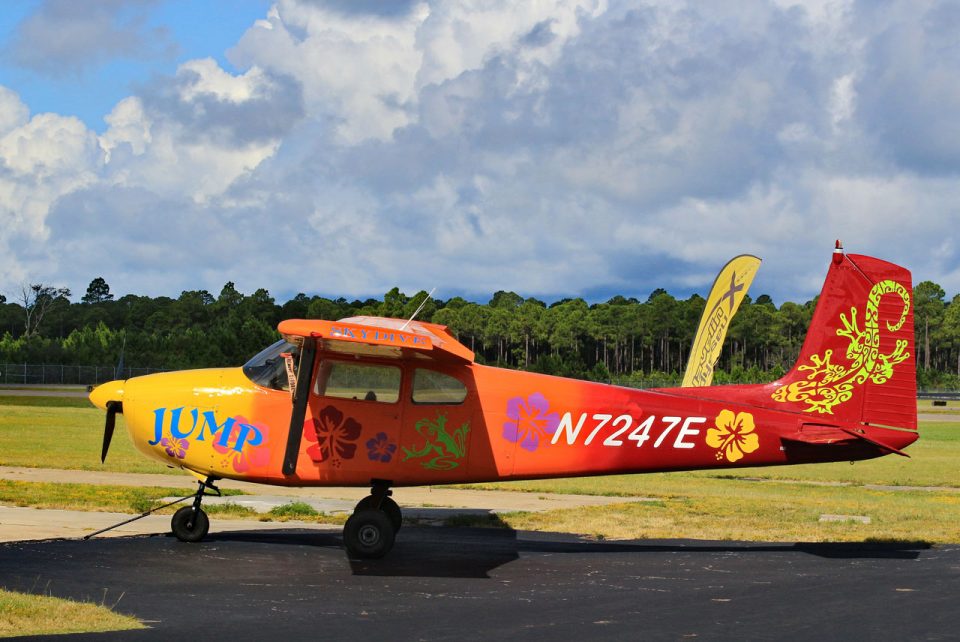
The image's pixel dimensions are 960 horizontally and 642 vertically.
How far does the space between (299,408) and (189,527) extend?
8.55 ft

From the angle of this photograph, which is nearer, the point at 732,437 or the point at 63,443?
the point at 732,437

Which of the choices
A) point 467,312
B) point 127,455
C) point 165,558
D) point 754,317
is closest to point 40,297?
point 467,312

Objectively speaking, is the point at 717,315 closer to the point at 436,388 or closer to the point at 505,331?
the point at 436,388

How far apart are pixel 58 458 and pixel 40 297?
123062 millimetres

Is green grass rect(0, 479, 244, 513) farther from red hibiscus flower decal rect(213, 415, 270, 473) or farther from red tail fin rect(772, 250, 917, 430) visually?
red tail fin rect(772, 250, 917, 430)

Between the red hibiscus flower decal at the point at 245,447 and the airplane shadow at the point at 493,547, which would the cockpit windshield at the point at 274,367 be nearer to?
the red hibiscus flower decal at the point at 245,447

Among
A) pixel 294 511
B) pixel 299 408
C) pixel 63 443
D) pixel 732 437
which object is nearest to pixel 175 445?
pixel 299 408

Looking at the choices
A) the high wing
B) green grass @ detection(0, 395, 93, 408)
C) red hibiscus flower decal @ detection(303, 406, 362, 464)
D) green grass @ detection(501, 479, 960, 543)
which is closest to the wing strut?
the high wing

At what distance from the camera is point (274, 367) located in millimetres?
13086

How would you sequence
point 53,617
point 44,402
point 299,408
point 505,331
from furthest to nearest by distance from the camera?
point 505,331 < point 44,402 < point 299,408 < point 53,617

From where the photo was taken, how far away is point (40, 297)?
140 m

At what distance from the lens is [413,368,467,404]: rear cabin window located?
12.9 metres

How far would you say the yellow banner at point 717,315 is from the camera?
78.4 ft

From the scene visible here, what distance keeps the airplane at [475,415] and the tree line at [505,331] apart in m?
53.7
